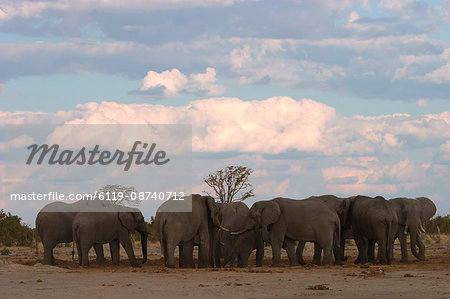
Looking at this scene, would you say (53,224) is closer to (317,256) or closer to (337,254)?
(317,256)

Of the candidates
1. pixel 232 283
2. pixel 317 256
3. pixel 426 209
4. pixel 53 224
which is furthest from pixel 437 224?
pixel 232 283

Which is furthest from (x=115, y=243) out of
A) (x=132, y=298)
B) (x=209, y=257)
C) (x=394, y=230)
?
(x=132, y=298)

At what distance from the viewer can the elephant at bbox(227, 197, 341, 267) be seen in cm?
2591

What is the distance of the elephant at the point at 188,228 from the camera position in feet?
82.3

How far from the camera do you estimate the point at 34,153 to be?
1315 inches

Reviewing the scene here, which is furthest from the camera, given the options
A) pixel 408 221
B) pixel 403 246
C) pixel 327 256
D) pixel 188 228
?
pixel 408 221

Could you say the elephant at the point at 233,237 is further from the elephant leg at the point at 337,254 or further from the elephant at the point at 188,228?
the elephant leg at the point at 337,254

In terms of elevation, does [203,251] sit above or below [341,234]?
below

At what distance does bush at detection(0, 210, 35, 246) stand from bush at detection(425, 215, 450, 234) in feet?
95.7

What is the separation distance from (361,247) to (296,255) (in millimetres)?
2234

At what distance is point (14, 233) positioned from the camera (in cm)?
5241

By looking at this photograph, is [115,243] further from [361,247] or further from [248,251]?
[361,247]

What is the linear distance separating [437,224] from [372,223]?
3673cm

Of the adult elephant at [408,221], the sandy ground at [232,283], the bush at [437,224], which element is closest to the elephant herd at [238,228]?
the adult elephant at [408,221]
